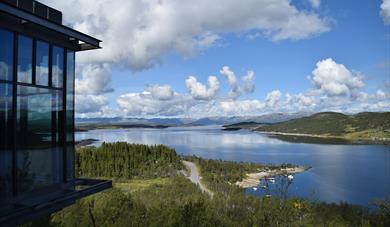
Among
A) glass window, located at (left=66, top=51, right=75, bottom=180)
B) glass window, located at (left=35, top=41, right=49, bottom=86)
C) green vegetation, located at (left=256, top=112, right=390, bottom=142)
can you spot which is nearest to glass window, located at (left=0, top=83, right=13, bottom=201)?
glass window, located at (left=35, top=41, right=49, bottom=86)

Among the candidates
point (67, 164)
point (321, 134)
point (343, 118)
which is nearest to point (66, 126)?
point (67, 164)

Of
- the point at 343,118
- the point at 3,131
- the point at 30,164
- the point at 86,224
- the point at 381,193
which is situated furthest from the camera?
the point at 343,118

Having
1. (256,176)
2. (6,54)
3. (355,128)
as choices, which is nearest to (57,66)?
(6,54)

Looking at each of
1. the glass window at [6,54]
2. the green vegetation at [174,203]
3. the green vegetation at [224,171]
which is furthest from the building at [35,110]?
the green vegetation at [224,171]

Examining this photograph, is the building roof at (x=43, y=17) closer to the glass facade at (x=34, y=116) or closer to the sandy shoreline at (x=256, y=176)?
the glass facade at (x=34, y=116)

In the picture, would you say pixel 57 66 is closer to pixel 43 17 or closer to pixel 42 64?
pixel 42 64

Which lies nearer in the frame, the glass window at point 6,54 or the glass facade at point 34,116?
the glass window at point 6,54

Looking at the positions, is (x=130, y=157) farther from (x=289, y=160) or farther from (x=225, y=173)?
(x=289, y=160)

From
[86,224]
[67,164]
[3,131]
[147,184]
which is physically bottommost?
[147,184]
